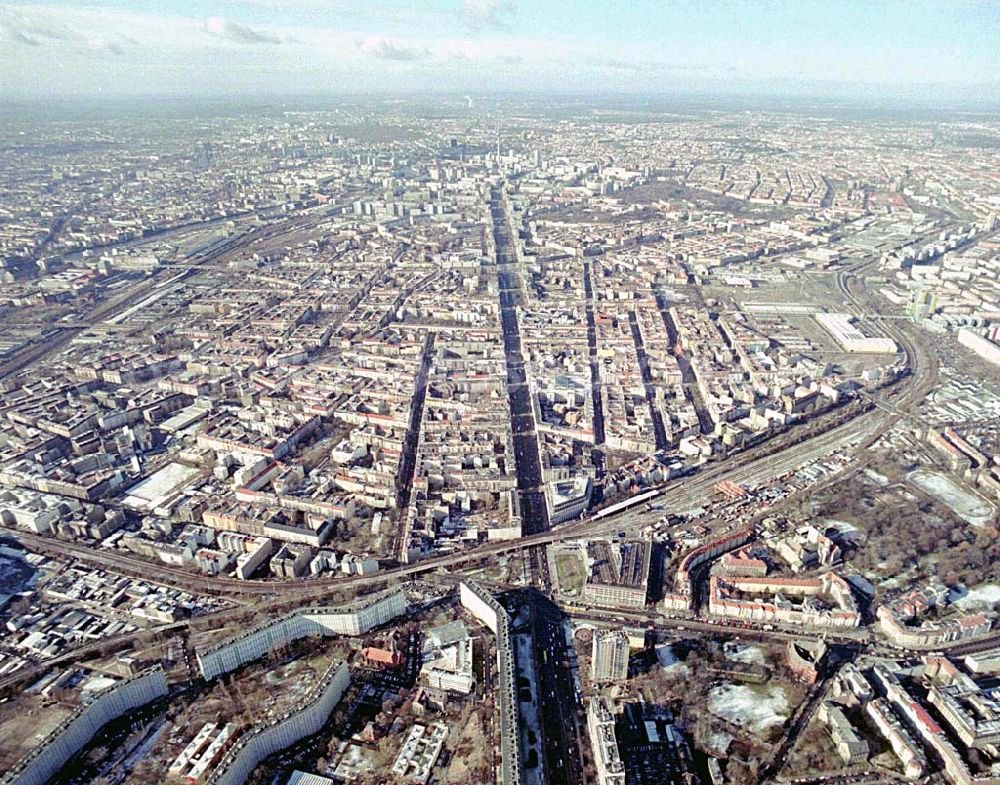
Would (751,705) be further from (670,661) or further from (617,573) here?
(617,573)

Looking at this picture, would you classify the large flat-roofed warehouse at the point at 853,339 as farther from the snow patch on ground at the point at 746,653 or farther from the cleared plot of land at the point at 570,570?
the snow patch on ground at the point at 746,653

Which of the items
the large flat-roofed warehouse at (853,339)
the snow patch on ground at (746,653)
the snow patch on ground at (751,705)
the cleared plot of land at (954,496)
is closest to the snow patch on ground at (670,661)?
the snow patch on ground at (751,705)

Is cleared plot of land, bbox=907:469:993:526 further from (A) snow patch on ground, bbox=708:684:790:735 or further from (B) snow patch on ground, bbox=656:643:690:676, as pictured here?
(B) snow patch on ground, bbox=656:643:690:676

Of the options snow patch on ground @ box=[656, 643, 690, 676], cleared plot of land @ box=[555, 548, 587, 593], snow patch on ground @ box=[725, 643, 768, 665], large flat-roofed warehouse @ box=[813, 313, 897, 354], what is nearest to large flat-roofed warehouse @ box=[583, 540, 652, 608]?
cleared plot of land @ box=[555, 548, 587, 593]

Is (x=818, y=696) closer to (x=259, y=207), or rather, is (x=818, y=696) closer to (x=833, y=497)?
(x=833, y=497)

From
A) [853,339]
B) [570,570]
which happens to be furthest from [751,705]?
[853,339]
